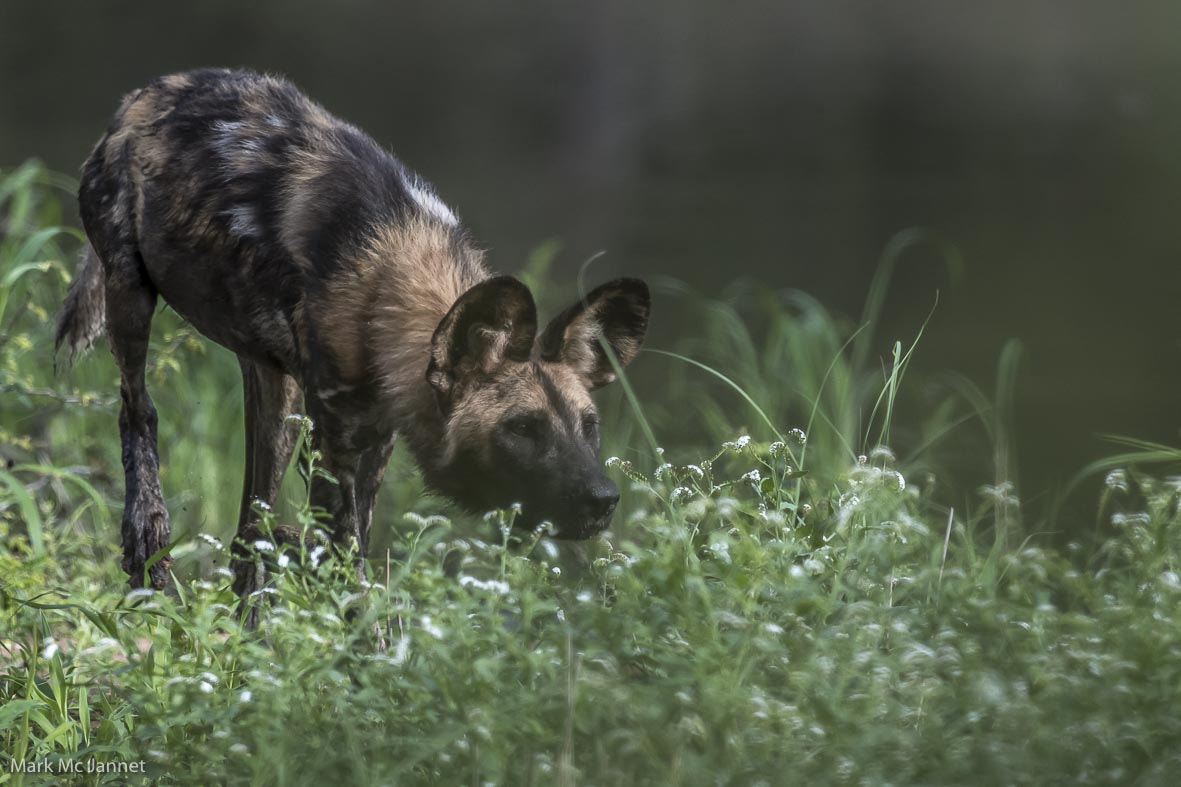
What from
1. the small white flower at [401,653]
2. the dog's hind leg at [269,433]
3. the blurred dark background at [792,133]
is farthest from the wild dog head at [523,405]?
the blurred dark background at [792,133]

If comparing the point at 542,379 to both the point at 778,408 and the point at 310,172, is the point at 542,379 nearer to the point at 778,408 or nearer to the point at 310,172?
the point at 310,172

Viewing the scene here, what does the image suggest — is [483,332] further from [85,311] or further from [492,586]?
[85,311]

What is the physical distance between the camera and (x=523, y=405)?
4.09 meters

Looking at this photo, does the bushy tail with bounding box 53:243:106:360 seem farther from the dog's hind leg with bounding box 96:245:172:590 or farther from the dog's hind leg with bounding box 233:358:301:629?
the dog's hind leg with bounding box 233:358:301:629

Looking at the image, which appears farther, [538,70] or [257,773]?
[538,70]

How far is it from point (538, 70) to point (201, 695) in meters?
13.8

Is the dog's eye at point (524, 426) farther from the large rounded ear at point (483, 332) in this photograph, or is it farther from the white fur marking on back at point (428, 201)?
the white fur marking on back at point (428, 201)

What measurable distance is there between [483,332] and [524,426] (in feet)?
0.97

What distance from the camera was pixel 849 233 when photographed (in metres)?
12.5

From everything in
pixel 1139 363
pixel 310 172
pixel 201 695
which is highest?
pixel 310 172

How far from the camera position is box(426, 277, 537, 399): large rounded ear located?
156 inches

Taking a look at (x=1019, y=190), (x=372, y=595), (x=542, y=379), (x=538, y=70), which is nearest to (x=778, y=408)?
(x=542, y=379)

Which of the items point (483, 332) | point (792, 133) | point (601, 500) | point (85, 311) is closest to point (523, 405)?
point (483, 332)

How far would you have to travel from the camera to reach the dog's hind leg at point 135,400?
15.5ft
